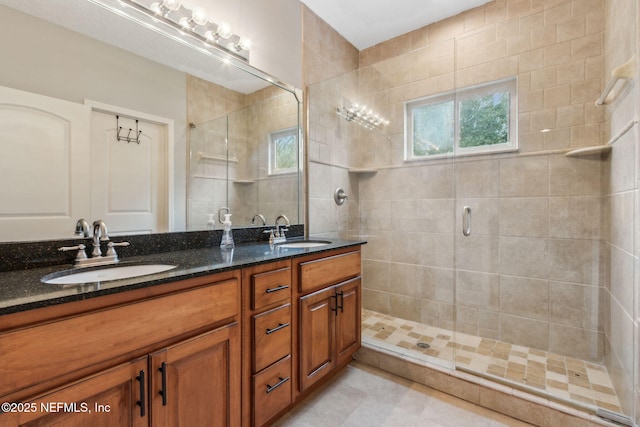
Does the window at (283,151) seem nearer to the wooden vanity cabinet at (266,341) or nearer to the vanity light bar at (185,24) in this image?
the vanity light bar at (185,24)

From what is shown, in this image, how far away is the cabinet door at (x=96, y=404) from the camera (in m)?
0.74

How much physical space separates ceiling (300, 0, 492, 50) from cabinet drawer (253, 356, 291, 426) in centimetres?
260

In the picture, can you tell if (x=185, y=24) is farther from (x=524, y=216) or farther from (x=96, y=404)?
(x=524, y=216)

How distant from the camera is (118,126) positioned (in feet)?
4.60

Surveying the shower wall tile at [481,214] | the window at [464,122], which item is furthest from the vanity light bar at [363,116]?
the shower wall tile at [481,214]

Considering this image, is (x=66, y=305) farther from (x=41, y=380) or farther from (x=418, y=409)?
(x=418, y=409)

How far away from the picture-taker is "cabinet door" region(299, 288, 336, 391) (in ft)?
5.08

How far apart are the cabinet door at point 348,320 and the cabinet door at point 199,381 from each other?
2.46 feet

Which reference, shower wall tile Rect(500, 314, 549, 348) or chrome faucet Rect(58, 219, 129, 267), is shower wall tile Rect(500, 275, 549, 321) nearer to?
shower wall tile Rect(500, 314, 549, 348)

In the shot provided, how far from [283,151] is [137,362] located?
1707 millimetres

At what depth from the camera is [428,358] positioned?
77.8 inches

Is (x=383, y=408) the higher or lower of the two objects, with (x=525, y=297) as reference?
lower

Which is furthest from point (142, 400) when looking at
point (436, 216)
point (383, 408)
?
point (436, 216)

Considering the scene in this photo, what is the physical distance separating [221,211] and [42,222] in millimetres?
840
